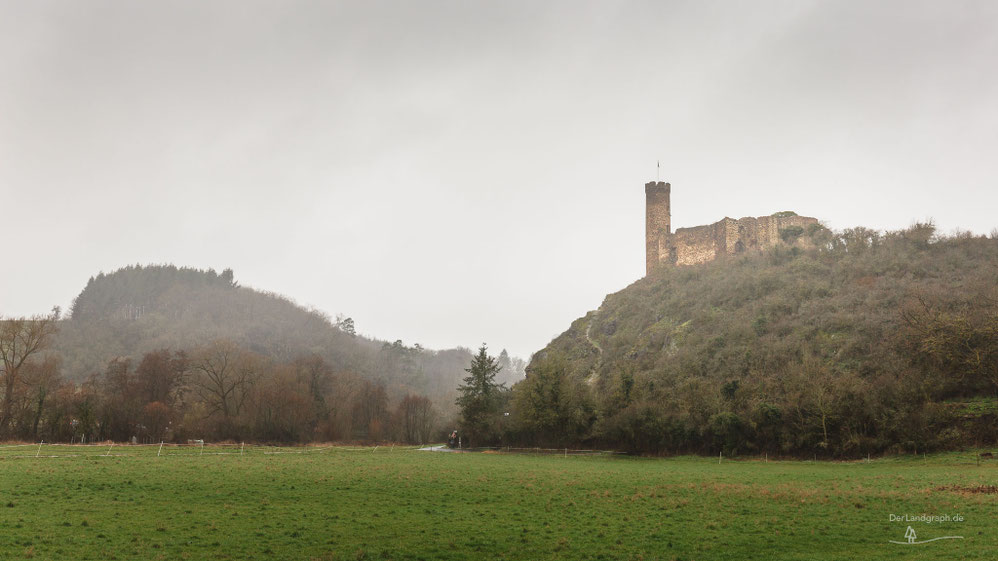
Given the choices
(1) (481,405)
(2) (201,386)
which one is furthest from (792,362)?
(2) (201,386)

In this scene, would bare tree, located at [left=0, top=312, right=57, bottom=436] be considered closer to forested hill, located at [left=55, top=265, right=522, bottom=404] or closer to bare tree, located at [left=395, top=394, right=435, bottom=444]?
bare tree, located at [left=395, top=394, right=435, bottom=444]

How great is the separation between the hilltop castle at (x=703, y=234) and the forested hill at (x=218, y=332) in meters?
53.5

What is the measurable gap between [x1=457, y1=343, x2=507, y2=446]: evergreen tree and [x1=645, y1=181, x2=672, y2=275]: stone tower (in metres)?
45.7

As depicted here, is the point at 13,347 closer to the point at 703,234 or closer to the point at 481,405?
the point at 481,405

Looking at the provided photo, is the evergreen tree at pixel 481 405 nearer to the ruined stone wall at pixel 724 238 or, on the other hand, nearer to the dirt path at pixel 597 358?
Answer: the dirt path at pixel 597 358

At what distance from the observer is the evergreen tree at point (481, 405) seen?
65938 mm

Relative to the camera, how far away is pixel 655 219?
10538cm

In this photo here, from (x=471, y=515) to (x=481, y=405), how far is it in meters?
48.6

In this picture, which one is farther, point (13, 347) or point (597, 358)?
point (597, 358)

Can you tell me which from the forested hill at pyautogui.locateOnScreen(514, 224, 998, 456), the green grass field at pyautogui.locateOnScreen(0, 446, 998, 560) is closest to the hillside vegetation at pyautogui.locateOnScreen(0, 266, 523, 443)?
the forested hill at pyautogui.locateOnScreen(514, 224, 998, 456)

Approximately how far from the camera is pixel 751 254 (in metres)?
93.2

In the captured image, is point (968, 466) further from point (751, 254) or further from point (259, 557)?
point (751, 254)

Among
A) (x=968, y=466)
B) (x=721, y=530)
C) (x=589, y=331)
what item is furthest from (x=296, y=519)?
(x=589, y=331)
